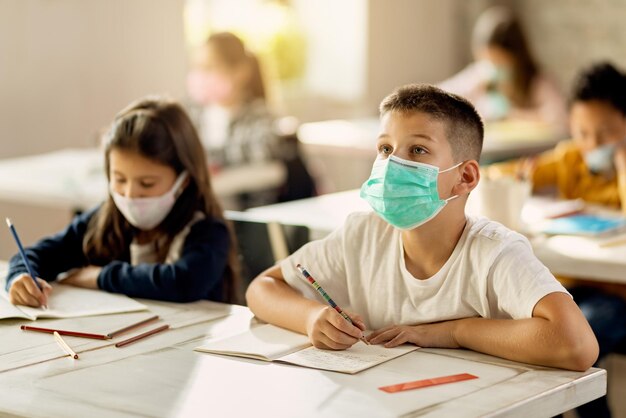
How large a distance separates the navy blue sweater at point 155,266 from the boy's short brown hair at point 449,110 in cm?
61

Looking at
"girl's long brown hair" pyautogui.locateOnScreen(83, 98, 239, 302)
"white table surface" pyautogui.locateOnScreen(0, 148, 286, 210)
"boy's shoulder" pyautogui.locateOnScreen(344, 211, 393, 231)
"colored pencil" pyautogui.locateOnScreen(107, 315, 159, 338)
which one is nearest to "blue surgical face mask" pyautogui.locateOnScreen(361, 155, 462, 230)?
"boy's shoulder" pyautogui.locateOnScreen(344, 211, 393, 231)

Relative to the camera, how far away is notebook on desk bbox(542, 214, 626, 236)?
290 centimetres

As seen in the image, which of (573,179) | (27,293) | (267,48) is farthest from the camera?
(267,48)

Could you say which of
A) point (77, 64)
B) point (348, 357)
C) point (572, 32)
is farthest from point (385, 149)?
point (572, 32)

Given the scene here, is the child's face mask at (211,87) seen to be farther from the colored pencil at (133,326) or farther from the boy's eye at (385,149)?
the boy's eye at (385,149)

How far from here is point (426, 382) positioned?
65.0 inches

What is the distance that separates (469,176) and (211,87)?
3.03 m

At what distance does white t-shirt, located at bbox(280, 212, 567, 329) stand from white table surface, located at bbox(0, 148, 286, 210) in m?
1.66

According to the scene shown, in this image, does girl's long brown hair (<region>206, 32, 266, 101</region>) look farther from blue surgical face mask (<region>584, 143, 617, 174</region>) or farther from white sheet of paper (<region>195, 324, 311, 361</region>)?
white sheet of paper (<region>195, 324, 311, 361</region>)

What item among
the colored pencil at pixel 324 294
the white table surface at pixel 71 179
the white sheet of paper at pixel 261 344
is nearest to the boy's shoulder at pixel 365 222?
the colored pencil at pixel 324 294

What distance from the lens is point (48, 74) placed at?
4840 millimetres

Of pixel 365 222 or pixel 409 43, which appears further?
pixel 409 43

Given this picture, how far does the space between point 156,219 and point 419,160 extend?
0.82m

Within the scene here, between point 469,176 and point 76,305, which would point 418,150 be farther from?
point 76,305
